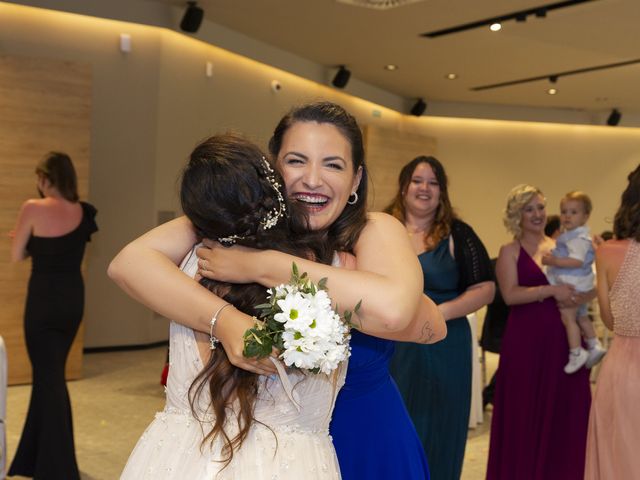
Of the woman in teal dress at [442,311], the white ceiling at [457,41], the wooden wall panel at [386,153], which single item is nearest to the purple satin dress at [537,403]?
the woman in teal dress at [442,311]

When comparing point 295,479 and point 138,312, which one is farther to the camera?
point 138,312

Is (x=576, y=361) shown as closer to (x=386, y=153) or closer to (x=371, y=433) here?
(x=371, y=433)

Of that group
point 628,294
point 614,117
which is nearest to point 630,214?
point 628,294

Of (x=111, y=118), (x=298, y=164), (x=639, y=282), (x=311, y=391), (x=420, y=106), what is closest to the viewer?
(x=311, y=391)

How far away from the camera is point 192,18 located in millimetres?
7871

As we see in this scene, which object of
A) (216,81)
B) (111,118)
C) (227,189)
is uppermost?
(216,81)

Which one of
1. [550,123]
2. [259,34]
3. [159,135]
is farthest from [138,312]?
[550,123]

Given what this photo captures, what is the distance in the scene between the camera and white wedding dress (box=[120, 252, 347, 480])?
140 centimetres

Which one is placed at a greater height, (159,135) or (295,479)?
(159,135)

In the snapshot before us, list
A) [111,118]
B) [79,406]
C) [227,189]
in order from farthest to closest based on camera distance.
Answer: [111,118]
[79,406]
[227,189]

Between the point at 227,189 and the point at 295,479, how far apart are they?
0.58 metres

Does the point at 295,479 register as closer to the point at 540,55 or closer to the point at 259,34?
the point at 259,34

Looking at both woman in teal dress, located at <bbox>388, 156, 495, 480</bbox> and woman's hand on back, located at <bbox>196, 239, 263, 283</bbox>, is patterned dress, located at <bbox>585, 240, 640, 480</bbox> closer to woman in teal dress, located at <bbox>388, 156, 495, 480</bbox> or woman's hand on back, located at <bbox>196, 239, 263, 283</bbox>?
woman in teal dress, located at <bbox>388, 156, 495, 480</bbox>

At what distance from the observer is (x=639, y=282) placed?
312 cm
